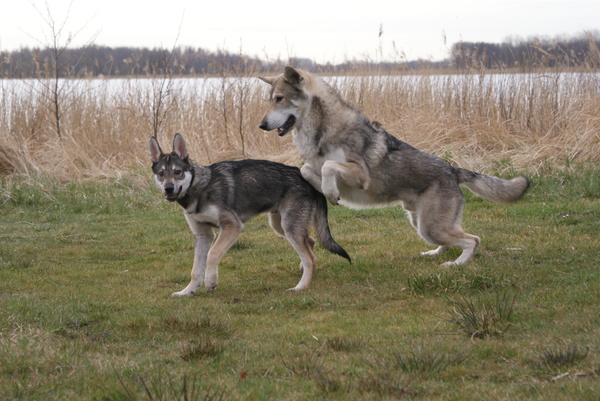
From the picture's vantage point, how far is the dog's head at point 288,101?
259 inches

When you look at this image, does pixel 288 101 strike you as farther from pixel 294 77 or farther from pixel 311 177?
pixel 311 177

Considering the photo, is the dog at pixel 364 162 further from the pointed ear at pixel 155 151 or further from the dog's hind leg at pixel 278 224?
the pointed ear at pixel 155 151

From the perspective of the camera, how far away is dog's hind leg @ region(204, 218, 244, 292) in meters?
5.94

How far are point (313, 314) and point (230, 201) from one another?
1506 millimetres

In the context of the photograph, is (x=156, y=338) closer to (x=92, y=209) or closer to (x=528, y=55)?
(x=92, y=209)

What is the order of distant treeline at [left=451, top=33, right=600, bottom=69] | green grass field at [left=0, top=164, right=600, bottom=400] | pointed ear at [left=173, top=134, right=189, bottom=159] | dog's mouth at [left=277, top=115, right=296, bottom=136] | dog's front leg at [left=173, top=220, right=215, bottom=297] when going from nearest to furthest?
green grass field at [left=0, top=164, right=600, bottom=400], dog's front leg at [left=173, top=220, right=215, bottom=297], pointed ear at [left=173, top=134, right=189, bottom=159], dog's mouth at [left=277, top=115, right=296, bottom=136], distant treeline at [left=451, top=33, right=600, bottom=69]

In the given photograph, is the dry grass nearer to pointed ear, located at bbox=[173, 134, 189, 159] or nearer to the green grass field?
the green grass field

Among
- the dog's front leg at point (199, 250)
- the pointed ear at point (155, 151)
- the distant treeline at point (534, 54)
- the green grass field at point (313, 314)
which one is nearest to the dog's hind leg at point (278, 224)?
the green grass field at point (313, 314)

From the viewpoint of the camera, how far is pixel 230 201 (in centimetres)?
621

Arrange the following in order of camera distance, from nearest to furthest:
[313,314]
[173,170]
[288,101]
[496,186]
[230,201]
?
[313,314]
[173,170]
[230,201]
[288,101]
[496,186]

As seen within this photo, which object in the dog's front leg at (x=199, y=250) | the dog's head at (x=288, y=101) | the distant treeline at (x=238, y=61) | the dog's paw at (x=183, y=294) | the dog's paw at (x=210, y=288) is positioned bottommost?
the dog's paw at (x=183, y=294)

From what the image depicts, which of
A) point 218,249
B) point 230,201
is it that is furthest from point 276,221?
point 218,249

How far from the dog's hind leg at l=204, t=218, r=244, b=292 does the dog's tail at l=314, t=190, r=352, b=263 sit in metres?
0.80

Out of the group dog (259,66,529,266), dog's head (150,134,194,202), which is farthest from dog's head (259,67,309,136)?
dog's head (150,134,194,202)
